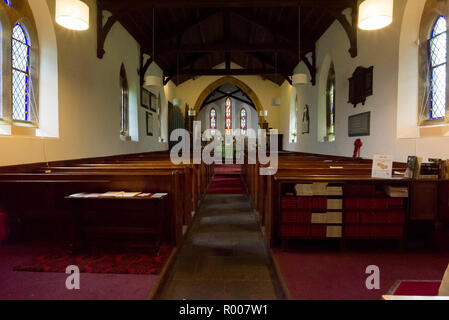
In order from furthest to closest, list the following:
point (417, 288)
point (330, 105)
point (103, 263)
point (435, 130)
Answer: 1. point (330, 105)
2. point (435, 130)
3. point (103, 263)
4. point (417, 288)

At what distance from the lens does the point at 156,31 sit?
838 centimetres

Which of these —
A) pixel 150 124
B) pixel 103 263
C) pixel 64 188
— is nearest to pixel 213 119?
pixel 150 124

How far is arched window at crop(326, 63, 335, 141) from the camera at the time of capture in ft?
24.4

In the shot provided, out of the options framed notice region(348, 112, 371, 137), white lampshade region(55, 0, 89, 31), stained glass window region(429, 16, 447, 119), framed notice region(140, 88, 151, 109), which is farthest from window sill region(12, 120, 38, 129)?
stained glass window region(429, 16, 447, 119)

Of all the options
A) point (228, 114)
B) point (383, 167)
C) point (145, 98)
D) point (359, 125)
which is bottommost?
point (383, 167)

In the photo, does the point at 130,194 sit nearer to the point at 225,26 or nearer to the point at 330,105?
the point at 330,105

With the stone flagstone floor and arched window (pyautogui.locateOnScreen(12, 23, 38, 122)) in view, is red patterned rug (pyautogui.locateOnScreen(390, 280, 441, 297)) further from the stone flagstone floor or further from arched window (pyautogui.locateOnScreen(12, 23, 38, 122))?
arched window (pyautogui.locateOnScreen(12, 23, 38, 122))

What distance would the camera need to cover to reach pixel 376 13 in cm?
317

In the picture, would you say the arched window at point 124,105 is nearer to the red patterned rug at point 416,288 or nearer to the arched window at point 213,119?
the red patterned rug at point 416,288

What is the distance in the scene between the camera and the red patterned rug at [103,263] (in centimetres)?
241

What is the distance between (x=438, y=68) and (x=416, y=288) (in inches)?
133

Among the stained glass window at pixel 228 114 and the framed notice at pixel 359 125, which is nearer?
the framed notice at pixel 359 125

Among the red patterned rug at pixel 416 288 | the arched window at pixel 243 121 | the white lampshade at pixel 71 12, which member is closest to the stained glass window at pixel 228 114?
the arched window at pixel 243 121

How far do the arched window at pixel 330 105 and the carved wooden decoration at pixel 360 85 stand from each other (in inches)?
55.9
